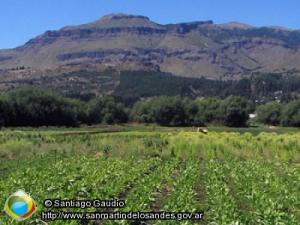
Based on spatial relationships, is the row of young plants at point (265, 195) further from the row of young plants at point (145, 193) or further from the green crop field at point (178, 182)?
the row of young plants at point (145, 193)

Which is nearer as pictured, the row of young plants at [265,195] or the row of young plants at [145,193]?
the row of young plants at [265,195]

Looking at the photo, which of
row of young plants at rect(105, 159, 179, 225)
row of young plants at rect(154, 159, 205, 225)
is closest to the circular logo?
row of young plants at rect(105, 159, 179, 225)

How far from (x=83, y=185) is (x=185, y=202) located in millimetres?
4166

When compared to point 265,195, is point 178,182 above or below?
below

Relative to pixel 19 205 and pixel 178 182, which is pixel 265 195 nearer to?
pixel 178 182

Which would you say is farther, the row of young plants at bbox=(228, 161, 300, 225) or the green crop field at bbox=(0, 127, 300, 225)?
the green crop field at bbox=(0, 127, 300, 225)

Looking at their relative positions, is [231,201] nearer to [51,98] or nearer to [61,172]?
[61,172]

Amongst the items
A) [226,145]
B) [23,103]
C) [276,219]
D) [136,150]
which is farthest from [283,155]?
[23,103]

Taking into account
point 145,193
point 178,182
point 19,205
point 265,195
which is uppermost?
point 19,205

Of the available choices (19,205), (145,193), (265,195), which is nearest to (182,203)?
(145,193)

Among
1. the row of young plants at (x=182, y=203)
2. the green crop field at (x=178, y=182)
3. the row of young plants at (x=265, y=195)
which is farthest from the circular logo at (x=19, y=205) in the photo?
the row of young plants at (x=265, y=195)

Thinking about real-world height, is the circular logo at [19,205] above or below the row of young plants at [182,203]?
above

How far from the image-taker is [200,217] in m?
15.9

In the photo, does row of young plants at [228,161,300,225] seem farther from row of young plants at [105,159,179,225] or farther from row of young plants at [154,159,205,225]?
row of young plants at [105,159,179,225]
